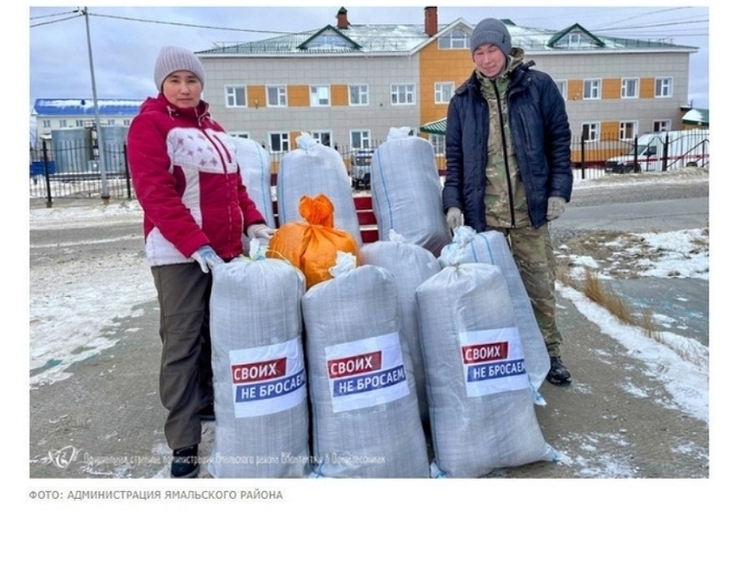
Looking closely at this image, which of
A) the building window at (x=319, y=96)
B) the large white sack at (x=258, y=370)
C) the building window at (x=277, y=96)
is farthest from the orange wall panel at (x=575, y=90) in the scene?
the large white sack at (x=258, y=370)

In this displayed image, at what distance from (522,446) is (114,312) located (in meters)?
3.31

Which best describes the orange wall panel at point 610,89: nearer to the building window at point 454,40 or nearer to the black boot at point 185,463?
the building window at point 454,40

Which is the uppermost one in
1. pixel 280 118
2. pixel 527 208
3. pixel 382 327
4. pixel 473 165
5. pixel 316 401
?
pixel 280 118

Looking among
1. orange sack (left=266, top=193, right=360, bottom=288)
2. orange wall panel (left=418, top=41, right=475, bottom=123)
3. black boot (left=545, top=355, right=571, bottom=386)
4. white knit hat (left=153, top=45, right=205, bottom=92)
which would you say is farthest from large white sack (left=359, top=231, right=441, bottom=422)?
orange wall panel (left=418, top=41, right=475, bottom=123)

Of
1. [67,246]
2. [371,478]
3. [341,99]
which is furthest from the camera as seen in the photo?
[341,99]

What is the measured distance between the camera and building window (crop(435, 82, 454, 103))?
19.8 meters

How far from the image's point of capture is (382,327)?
2.08 m

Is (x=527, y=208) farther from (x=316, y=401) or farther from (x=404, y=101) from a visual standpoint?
(x=404, y=101)

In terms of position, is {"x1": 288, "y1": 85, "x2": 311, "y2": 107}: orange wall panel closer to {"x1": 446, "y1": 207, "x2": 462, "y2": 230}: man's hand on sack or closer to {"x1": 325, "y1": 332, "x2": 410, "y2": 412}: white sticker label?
{"x1": 446, "y1": 207, "x2": 462, "y2": 230}: man's hand on sack

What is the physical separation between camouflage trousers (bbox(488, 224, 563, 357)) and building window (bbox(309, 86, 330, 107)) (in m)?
16.9

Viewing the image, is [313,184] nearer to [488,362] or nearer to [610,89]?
[488,362]

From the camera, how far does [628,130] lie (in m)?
22.9

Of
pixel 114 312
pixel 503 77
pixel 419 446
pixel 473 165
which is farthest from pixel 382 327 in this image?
pixel 114 312

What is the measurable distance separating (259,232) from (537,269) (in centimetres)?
137
